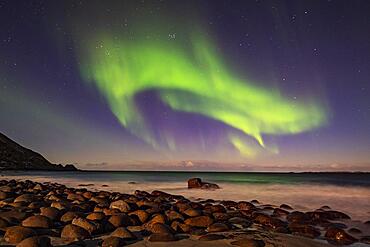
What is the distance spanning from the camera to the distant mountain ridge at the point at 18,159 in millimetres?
105037

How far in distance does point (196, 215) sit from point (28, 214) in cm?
399

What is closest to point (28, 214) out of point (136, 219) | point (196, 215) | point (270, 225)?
point (136, 219)

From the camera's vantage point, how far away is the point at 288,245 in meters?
5.75

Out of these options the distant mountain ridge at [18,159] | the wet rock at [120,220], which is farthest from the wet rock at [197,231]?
the distant mountain ridge at [18,159]

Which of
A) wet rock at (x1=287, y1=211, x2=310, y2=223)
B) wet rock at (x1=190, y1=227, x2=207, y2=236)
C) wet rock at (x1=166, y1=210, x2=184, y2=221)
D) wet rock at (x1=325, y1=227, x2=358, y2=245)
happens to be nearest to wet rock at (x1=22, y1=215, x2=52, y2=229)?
wet rock at (x1=166, y1=210, x2=184, y2=221)

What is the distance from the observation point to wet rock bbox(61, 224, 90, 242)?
5701 mm

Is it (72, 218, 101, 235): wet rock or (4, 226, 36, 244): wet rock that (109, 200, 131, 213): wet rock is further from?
(4, 226, 36, 244): wet rock

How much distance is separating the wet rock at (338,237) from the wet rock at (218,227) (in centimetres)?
207

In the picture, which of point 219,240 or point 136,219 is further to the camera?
point 136,219

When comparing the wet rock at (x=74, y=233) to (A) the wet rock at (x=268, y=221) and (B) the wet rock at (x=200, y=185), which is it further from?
(B) the wet rock at (x=200, y=185)

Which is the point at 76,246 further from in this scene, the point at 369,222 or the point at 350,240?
the point at 369,222

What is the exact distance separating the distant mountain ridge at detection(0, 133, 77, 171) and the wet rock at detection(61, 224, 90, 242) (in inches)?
4049

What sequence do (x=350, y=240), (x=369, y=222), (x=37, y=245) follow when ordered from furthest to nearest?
(x=369, y=222)
(x=350, y=240)
(x=37, y=245)

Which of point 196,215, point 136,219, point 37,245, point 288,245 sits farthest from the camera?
point 196,215
